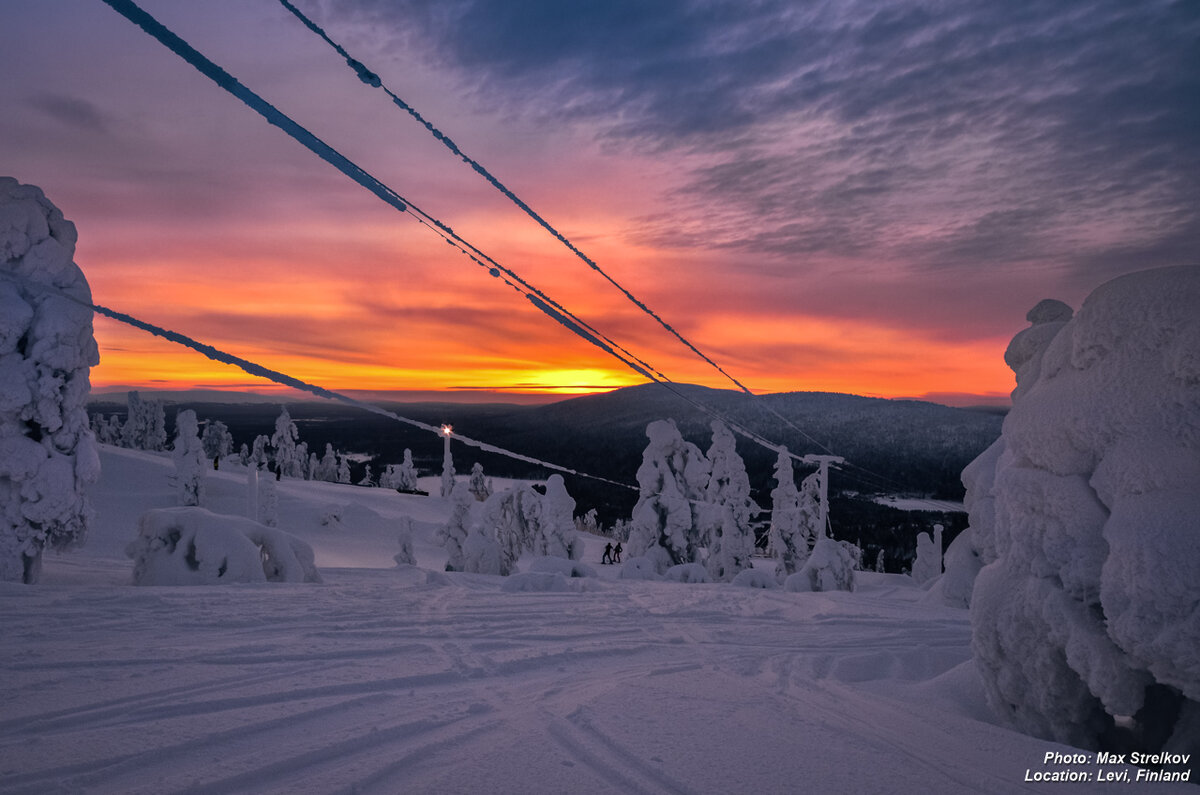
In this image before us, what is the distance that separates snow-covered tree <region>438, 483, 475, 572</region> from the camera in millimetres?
26750

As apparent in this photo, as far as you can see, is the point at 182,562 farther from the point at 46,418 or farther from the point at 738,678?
the point at 738,678

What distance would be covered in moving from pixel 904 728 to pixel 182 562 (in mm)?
11960

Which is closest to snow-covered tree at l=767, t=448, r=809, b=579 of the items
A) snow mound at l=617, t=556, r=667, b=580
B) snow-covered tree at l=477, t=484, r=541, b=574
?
snow mound at l=617, t=556, r=667, b=580

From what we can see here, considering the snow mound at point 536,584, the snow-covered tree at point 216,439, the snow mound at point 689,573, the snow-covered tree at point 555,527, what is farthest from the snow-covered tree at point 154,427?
the snow mound at point 536,584

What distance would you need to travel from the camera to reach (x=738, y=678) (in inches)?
220

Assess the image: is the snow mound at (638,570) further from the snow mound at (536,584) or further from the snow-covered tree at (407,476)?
the snow-covered tree at (407,476)

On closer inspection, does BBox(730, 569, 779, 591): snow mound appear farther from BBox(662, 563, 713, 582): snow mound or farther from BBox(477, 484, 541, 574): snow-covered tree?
BBox(477, 484, 541, 574): snow-covered tree

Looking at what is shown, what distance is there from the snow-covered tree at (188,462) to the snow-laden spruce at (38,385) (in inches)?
941

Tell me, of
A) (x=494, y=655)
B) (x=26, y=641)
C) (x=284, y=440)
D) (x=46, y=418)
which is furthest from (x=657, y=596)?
(x=284, y=440)

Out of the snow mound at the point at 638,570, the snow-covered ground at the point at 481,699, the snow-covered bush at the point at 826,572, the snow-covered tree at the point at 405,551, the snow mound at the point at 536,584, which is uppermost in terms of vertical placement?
the snow-covered ground at the point at 481,699

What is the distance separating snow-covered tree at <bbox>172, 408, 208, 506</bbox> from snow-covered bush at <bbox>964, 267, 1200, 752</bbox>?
3766cm

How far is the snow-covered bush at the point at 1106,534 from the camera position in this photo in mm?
3416

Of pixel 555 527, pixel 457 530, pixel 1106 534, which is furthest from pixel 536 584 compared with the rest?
pixel 457 530

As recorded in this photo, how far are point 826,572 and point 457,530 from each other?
15.7 m
